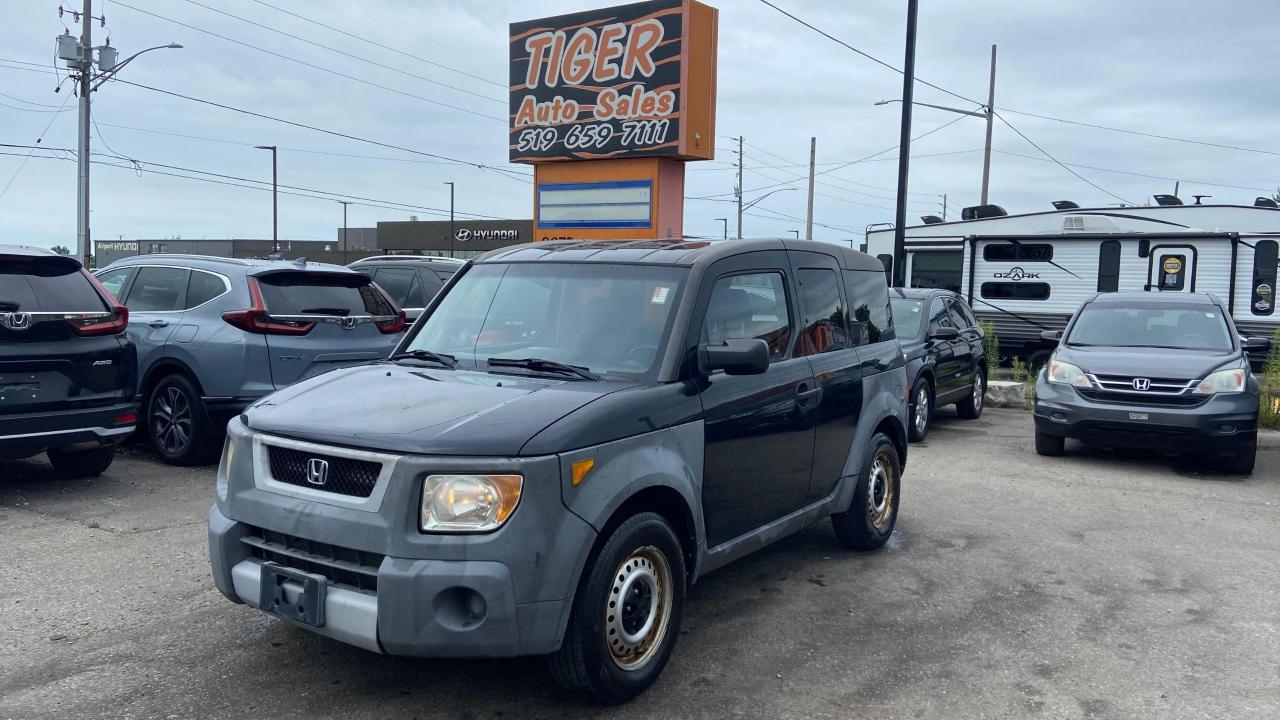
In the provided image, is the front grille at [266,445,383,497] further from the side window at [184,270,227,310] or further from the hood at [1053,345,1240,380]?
the hood at [1053,345,1240,380]

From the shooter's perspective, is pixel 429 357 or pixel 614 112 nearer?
pixel 429 357

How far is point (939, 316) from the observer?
1203cm

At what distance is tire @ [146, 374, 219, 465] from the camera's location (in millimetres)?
8227

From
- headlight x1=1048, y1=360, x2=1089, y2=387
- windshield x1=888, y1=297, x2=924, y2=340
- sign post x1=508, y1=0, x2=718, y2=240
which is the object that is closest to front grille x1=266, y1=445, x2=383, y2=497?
headlight x1=1048, y1=360, x2=1089, y2=387


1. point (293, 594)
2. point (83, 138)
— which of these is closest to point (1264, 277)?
point (293, 594)

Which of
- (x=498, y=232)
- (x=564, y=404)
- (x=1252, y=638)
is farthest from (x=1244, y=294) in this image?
(x=498, y=232)

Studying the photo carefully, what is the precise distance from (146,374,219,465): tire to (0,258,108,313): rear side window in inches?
44.9

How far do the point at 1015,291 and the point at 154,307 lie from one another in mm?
14483

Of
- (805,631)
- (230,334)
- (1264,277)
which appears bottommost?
(805,631)

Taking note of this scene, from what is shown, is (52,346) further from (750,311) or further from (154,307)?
(750,311)

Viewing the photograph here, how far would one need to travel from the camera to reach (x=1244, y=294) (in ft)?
53.7

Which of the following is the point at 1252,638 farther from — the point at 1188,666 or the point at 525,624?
the point at 525,624

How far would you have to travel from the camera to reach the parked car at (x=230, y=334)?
812 cm

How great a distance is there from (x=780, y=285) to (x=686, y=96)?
9.13m
